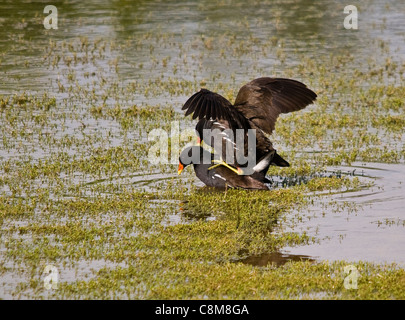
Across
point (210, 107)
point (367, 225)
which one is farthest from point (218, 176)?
point (367, 225)

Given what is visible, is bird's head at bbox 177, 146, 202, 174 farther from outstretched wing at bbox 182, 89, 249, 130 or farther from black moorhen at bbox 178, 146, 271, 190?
outstretched wing at bbox 182, 89, 249, 130

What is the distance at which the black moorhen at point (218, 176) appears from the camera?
33.2 ft

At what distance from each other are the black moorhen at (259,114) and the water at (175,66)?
0.86 metres

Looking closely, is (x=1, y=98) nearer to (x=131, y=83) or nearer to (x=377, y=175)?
(x=131, y=83)

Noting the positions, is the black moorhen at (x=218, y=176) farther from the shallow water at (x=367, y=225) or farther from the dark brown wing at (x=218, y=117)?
the shallow water at (x=367, y=225)

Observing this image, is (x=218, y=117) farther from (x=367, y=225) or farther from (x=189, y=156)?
(x=367, y=225)

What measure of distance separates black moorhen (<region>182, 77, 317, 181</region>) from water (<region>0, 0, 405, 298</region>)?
2.83 feet

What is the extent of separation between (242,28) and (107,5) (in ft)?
16.3

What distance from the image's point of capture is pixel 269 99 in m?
10.6

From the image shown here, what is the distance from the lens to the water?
9062mm

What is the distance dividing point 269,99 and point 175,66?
21.9 feet

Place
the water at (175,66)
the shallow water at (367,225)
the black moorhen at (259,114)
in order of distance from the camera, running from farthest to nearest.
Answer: the black moorhen at (259,114)
the water at (175,66)
the shallow water at (367,225)

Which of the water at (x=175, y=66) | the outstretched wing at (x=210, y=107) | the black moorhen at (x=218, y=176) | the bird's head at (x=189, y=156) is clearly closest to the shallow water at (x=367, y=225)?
the water at (x=175, y=66)

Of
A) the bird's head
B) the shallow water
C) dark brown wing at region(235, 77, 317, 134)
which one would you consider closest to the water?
the shallow water
